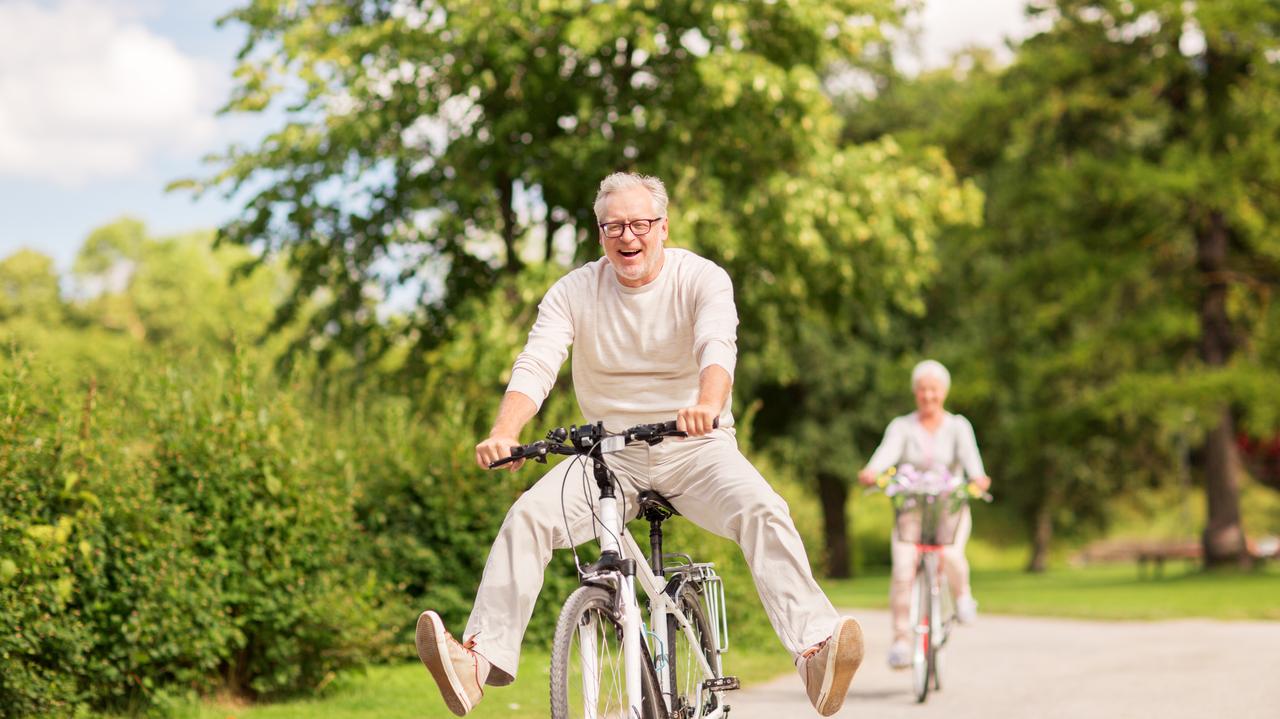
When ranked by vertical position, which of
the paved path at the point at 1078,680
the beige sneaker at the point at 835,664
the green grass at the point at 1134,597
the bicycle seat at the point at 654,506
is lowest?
the green grass at the point at 1134,597

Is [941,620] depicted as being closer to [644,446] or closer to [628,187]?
[644,446]

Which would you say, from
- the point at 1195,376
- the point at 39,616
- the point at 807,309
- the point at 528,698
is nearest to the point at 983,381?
the point at 1195,376

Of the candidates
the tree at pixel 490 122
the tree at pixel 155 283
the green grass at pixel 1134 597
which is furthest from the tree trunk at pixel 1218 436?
the tree at pixel 155 283

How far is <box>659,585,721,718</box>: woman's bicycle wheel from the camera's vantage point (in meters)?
5.12

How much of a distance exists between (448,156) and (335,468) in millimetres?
9774

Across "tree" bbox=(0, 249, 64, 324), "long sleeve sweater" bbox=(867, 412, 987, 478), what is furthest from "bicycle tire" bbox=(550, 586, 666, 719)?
"tree" bbox=(0, 249, 64, 324)

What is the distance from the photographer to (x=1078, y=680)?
9766 mm

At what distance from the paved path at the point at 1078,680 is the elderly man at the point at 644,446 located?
3335 millimetres

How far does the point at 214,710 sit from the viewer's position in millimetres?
8109

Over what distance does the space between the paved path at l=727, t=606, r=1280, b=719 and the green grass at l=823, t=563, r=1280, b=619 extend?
2.90 metres

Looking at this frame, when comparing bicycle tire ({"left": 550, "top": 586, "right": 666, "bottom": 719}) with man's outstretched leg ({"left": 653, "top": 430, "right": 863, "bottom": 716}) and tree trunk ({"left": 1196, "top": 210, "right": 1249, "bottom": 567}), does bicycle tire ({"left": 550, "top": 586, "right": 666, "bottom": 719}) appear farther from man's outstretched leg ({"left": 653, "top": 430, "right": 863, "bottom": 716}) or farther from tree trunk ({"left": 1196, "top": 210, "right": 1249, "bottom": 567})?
tree trunk ({"left": 1196, "top": 210, "right": 1249, "bottom": 567})

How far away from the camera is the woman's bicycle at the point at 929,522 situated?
9195mm

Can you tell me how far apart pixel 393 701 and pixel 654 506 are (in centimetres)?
402

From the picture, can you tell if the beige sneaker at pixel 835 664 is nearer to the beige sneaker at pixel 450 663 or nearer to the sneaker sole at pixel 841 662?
the sneaker sole at pixel 841 662
